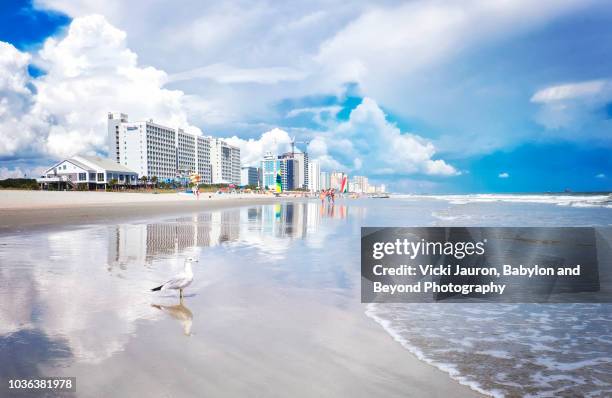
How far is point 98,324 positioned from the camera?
16.8ft

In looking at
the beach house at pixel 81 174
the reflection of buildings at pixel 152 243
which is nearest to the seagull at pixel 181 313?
the reflection of buildings at pixel 152 243

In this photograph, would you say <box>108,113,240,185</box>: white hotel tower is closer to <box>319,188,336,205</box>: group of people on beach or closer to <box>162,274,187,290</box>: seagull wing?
<box>319,188,336,205</box>: group of people on beach

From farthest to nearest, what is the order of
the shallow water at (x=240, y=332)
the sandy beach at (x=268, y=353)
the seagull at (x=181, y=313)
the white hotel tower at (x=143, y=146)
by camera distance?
the white hotel tower at (x=143, y=146) → the seagull at (x=181, y=313) → the shallow water at (x=240, y=332) → the sandy beach at (x=268, y=353)

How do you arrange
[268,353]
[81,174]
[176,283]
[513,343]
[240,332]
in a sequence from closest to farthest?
[268,353]
[513,343]
[240,332]
[176,283]
[81,174]

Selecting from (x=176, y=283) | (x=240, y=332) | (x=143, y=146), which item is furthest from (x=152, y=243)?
(x=143, y=146)

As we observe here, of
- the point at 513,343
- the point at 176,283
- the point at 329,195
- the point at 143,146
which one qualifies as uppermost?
the point at 143,146

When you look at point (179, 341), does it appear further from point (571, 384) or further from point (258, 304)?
point (571, 384)

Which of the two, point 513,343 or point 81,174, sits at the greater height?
point 81,174

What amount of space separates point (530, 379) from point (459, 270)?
5.59 meters

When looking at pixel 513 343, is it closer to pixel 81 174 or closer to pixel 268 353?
pixel 268 353

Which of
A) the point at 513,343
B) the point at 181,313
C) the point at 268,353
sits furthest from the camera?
the point at 181,313

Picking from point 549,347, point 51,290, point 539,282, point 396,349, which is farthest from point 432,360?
point 51,290

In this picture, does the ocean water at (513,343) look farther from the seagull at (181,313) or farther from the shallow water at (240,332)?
the seagull at (181,313)

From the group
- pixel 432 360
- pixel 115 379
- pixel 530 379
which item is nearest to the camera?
pixel 115 379
